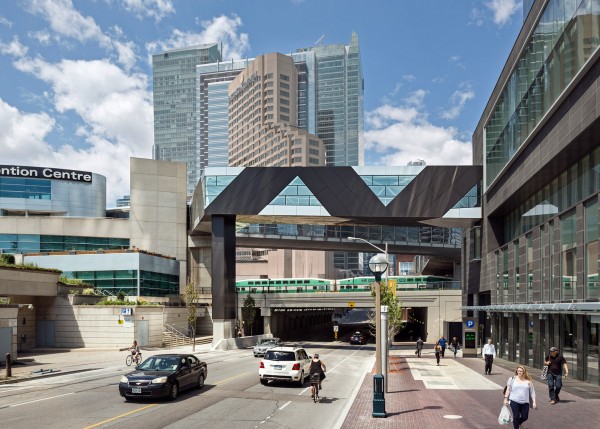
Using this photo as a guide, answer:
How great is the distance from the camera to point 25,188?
3593 inches

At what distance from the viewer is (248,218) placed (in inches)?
2323

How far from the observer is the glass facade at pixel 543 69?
23625mm

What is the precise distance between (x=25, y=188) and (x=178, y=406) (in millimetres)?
80418

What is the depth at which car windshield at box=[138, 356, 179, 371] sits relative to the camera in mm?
22500

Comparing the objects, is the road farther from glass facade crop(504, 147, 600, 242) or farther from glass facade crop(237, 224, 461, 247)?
glass facade crop(237, 224, 461, 247)

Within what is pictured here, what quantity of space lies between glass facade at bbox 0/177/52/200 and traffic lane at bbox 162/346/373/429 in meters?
73.1

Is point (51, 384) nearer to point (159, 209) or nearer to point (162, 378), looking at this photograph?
point (162, 378)

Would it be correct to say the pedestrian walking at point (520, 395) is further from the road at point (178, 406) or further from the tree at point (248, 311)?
the tree at point (248, 311)

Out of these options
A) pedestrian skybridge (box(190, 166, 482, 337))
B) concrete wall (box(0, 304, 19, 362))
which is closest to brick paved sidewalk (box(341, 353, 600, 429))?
concrete wall (box(0, 304, 19, 362))

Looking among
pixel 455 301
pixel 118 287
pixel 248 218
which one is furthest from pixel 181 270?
pixel 455 301

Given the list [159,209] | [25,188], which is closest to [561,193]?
[159,209]

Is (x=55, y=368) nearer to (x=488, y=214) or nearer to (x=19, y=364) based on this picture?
(x=19, y=364)

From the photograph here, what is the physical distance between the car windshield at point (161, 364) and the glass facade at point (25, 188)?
7563cm

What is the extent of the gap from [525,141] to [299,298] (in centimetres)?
4359
